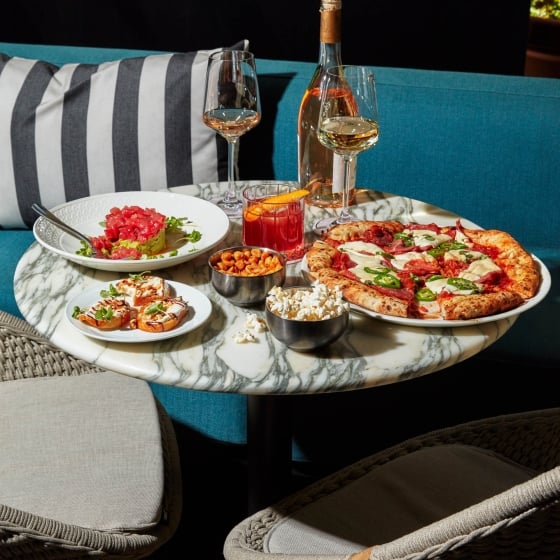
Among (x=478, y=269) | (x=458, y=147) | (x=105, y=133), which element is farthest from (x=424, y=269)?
(x=105, y=133)

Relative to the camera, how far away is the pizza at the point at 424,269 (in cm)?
136

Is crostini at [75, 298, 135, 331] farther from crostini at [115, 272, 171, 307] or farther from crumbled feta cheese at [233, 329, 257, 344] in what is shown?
crumbled feta cheese at [233, 329, 257, 344]

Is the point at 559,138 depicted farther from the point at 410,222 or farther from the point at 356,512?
the point at 356,512

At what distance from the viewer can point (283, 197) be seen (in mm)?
1590

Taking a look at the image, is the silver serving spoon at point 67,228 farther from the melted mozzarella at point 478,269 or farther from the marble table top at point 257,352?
the melted mozzarella at point 478,269

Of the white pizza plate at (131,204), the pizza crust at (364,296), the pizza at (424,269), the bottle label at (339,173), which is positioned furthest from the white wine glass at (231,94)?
the pizza crust at (364,296)

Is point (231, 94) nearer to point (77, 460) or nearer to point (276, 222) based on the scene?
point (276, 222)

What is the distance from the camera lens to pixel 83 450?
1.57 m

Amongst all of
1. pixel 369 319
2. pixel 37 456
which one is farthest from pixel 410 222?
pixel 37 456

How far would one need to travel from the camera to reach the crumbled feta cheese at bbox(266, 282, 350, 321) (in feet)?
4.13

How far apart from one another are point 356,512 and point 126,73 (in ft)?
5.00

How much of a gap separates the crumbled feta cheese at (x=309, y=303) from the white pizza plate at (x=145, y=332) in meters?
0.13

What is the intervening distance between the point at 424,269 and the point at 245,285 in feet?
1.08

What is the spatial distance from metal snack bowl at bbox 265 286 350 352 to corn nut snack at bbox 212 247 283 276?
15cm
